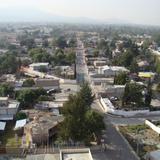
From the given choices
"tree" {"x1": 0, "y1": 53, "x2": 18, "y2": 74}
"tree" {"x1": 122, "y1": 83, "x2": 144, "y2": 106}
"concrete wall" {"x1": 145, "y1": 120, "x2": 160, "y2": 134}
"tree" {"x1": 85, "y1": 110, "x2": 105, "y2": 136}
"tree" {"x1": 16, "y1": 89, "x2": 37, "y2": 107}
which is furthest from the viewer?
"tree" {"x1": 0, "y1": 53, "x2": 18, "y2": 74}

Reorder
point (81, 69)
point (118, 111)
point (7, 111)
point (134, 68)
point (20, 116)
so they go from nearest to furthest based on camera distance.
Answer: point (20, 116), point (7, 111), point (118, 111), point (134, 68), point (81, 69)

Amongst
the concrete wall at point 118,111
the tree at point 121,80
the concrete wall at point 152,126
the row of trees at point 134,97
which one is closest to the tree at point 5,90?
the concrete wall at point 118,111

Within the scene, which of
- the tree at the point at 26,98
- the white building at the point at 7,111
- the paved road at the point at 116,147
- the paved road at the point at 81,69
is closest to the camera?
the paved road at the point at 116,147

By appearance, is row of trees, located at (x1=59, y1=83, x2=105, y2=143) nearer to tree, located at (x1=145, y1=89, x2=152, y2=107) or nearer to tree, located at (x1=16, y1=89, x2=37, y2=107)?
tree, located at (x1=16, y1=89, x2=37, y2=107)

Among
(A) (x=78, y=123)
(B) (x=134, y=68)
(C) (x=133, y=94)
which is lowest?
(B) (x=134, y=68)

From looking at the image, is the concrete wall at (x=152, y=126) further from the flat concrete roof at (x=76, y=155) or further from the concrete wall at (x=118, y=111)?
the flat concrete roof at (x=76, y=155)

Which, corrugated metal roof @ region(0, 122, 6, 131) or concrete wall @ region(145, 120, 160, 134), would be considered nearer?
corrugated metal roof @ region(0, 122, 6, 131)

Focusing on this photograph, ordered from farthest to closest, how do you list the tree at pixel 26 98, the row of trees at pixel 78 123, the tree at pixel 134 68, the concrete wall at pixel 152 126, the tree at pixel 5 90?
1. the tree at pixel 134 68
2. the tree at pixel 5 90
3. the tree at pixel 26 98
4. the concrete wall at pixel 152 126
5. the row of trees at pixel 78 123

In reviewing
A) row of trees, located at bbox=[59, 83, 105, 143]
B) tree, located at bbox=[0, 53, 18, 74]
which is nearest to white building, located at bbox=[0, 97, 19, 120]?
row of trees, located at bbox=[59, 83, 105, 143]

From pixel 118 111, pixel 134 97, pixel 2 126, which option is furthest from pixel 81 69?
pixel 2 126

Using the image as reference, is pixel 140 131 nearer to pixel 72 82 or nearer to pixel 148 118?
pixel 148 118

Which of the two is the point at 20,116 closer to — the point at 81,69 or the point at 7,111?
the point at 7,111
